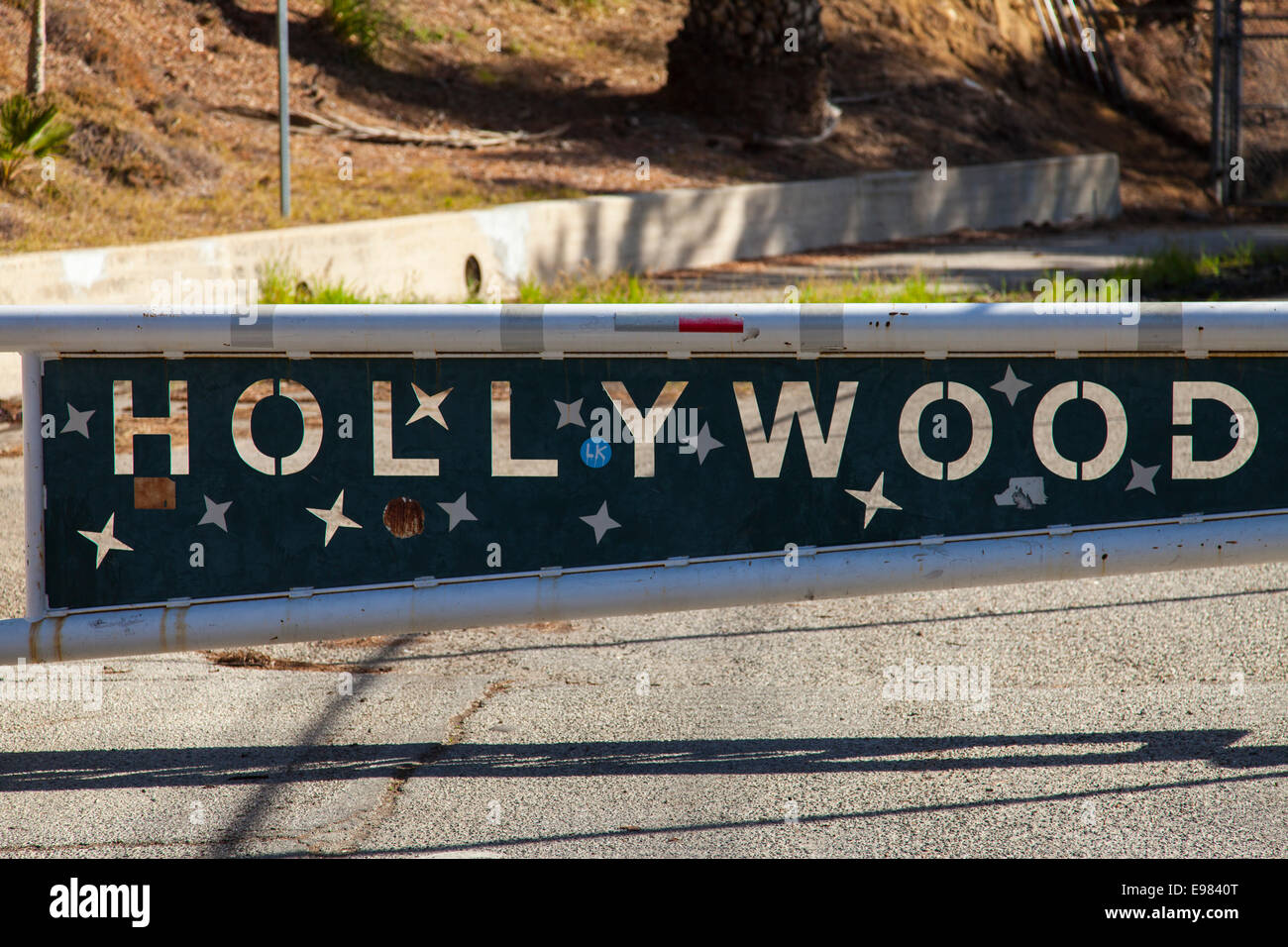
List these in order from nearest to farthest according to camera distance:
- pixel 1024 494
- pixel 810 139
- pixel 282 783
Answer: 1. pixel 282 783
2. pixel 1024 494
3. pixel 810 139

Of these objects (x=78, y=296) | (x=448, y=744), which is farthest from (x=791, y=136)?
(x=448, y=744)

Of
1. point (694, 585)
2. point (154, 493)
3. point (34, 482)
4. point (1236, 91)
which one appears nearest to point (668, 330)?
point (694, 585)

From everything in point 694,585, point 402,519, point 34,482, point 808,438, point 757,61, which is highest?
point 757,61

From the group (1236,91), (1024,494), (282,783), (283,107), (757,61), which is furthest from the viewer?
(1236,91)

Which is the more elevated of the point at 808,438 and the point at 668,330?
the point at 668,330

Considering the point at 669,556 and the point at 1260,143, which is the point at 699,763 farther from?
the point at 1260,143

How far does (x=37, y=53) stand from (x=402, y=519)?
1113 centimetres

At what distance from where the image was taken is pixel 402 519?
12.5ft

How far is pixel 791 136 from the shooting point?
19.7 meters

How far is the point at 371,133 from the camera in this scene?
16500mm

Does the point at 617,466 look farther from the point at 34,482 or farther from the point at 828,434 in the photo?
the point at 34,482

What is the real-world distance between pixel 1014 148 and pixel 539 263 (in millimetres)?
11455

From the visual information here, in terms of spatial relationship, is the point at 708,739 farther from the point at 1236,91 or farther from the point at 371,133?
the point at 1236,91

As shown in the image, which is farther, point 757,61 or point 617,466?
point 757,61
